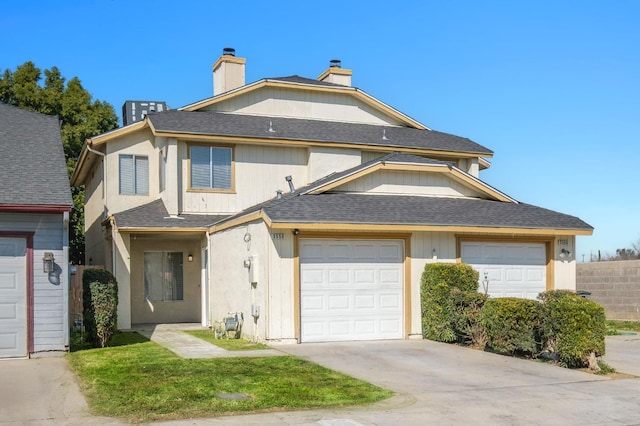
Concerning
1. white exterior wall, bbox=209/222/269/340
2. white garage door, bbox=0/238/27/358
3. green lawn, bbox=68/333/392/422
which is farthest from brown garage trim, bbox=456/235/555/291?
white garage door, bbox=0/238/27/358

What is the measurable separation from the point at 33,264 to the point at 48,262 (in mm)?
312

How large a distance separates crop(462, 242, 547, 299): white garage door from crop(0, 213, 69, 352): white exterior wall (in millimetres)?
9464

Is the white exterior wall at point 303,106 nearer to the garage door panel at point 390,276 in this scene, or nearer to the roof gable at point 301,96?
the roof gable at point 301,96

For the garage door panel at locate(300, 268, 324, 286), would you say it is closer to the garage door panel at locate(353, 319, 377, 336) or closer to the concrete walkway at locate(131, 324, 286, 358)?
the garage door panel at locate(353, 319, 377, 336)

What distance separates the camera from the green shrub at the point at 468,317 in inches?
609

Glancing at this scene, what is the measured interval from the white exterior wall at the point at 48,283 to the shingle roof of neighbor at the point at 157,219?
5.06m

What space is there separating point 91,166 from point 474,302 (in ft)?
52.5

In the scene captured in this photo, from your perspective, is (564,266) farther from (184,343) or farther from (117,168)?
(117,168)

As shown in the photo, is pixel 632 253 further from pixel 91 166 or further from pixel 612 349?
pixel 91 166

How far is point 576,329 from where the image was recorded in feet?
41.9

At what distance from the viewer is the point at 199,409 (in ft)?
31.1

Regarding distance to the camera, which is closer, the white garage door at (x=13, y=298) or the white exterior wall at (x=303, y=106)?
→ the white garage door at (x=13, y=298)

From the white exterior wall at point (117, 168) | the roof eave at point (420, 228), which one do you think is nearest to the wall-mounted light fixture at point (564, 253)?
the roof eave at point (420, 228)

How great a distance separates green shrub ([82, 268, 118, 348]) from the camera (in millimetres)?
15609
